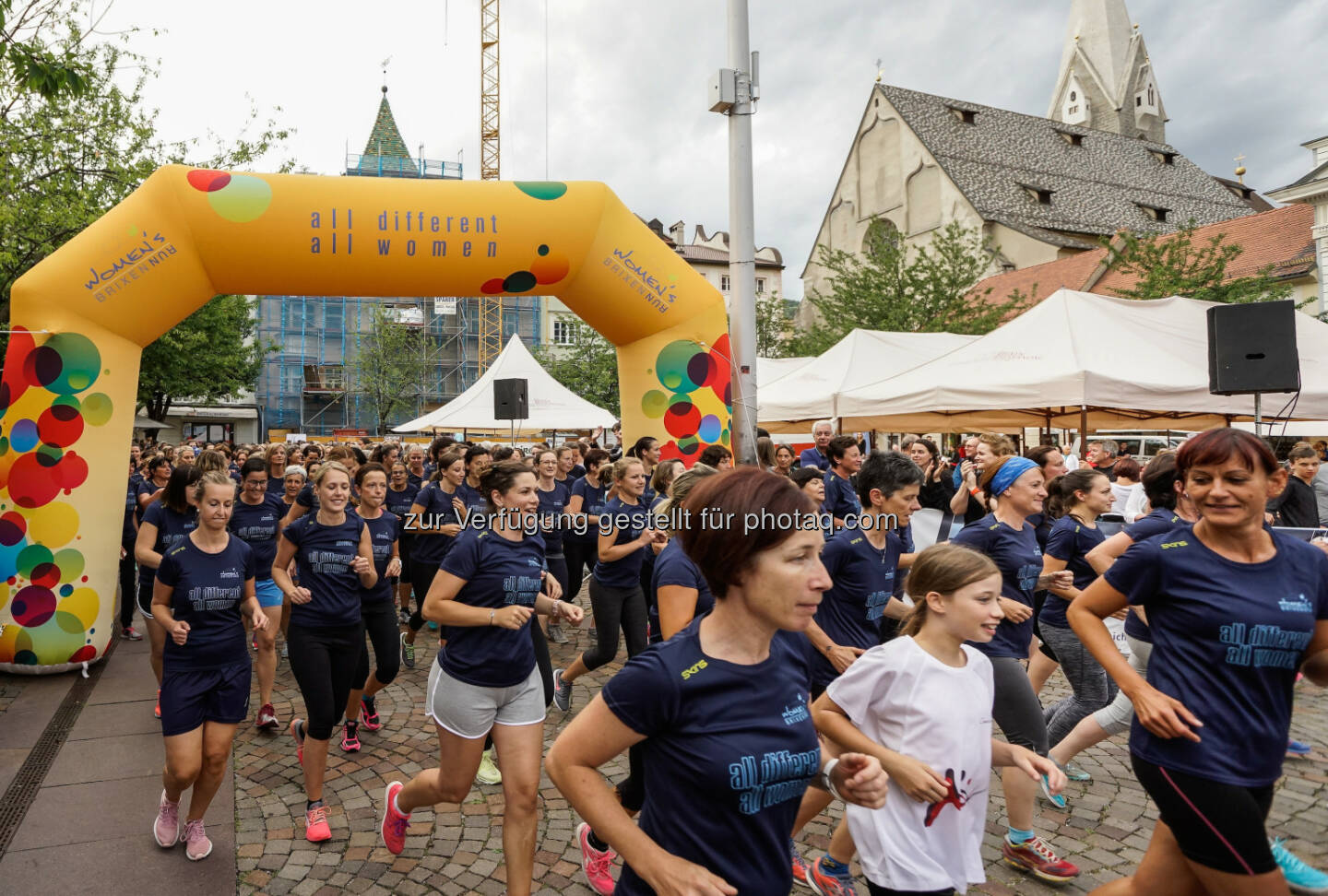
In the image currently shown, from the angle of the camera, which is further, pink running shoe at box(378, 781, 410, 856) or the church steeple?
the church steeple

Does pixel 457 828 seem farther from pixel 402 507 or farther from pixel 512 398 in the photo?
pixel 512 398

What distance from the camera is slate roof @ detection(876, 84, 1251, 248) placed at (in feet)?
139

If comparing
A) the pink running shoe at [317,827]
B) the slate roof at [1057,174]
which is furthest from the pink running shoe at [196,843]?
the slate roof at [1057,174]

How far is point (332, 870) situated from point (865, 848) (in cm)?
256

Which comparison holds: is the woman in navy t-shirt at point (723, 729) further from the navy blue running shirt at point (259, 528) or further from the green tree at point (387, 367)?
the green tree at point (387, 367)

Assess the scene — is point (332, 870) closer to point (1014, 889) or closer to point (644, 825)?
point (644, 825)

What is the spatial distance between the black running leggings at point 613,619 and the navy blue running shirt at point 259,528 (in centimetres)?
235

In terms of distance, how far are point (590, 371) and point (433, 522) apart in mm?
33227

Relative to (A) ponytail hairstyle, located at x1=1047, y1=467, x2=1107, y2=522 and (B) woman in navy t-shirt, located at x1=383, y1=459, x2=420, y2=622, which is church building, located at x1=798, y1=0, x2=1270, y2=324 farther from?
(A) ponytail hairstyle, located at x1=1047, y1=467, x2=1107, y2=522

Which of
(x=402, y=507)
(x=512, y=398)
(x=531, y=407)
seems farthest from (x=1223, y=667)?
(x=531, y=407)

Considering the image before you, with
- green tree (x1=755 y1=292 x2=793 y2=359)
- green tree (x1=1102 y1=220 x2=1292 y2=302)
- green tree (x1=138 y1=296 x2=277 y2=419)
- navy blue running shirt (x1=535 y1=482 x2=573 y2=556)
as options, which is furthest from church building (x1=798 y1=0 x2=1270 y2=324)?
navy blue running shirt (x1=535 y1=482 x2=573 y2=556)

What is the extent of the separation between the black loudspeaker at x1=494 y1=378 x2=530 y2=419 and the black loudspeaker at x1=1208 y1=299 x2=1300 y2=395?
26.1 feet

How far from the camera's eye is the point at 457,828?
408 cm

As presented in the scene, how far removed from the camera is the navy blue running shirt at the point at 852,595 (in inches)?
149
